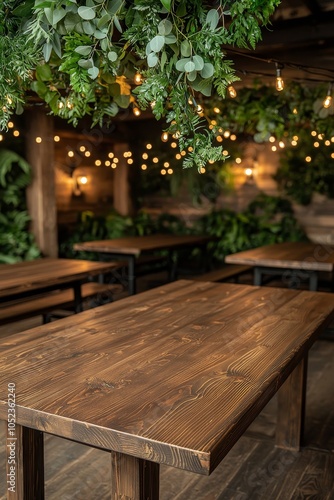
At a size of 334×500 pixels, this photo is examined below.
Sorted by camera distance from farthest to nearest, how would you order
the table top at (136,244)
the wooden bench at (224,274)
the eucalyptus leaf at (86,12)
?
the wooden bench at (224,274)
the table top at (136,244)
the eucalyptus leaf at (86,12)

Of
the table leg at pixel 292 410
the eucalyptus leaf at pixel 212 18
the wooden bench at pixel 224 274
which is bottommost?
the table leg at pixel 292 410

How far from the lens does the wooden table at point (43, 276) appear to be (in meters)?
3.34

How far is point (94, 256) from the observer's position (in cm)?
745

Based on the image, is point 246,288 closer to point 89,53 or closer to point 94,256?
point 89,53

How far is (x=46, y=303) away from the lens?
409 centimetres

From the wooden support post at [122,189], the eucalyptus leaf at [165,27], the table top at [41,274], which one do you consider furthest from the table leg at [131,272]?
the eucalyptus leaf at [165,27]

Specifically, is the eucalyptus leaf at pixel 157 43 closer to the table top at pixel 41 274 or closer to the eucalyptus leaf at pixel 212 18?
the eucalyptus leaf at pixel 212 18

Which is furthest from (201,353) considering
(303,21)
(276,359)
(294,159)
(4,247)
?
(294,159)

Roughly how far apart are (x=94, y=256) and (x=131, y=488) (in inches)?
246

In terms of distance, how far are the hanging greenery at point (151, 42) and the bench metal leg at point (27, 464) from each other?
94 centimetres

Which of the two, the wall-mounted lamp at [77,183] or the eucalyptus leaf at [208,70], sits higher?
the eucalyptus leaf at [208,70]

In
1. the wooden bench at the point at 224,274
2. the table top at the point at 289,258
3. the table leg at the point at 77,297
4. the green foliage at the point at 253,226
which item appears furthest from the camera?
the green foliage at the point at 253,226

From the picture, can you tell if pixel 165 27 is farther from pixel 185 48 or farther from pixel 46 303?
pixel 46 303

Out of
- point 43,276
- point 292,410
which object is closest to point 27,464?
point 292,410
